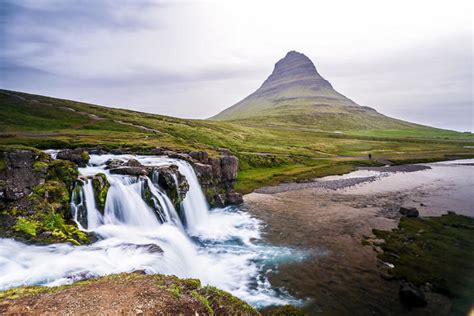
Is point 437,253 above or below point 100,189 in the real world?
below

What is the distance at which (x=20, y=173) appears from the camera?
87.2ft

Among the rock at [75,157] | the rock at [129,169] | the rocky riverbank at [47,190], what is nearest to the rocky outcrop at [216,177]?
the rocky riverbank at [47,190]

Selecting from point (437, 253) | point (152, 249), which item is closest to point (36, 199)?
point (152, 249)

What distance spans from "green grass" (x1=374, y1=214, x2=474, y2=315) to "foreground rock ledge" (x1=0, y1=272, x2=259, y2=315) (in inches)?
679

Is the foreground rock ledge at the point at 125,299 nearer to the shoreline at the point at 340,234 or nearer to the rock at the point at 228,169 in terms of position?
the shoreline at the point at 340,234

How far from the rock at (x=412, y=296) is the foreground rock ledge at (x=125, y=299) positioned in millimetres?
13420

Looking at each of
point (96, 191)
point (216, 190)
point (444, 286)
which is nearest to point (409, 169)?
point (216, 190)

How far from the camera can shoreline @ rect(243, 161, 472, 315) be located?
2014 cm

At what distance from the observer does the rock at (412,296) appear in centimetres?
1950

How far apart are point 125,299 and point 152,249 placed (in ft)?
35.7

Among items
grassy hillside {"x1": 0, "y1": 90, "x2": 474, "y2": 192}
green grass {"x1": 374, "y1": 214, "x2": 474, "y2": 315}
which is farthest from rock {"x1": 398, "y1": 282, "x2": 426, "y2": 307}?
grassy hillside {"x1": 0, "y1": 90, "x2": 474, "y2": 192}

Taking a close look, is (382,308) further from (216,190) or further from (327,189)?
(327,189)

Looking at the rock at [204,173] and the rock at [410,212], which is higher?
the rock at [204,173]

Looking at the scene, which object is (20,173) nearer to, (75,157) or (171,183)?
(75,157)
